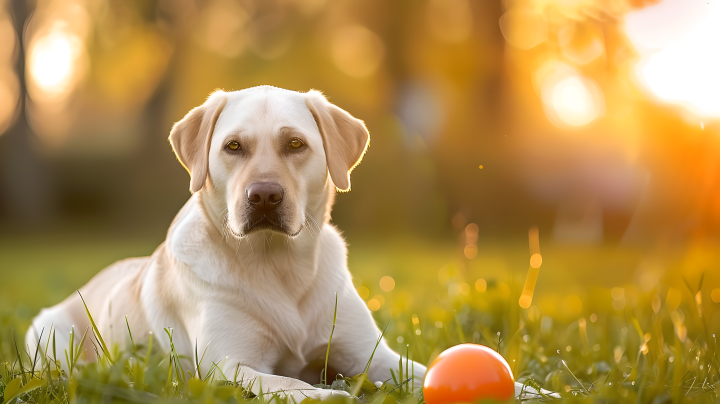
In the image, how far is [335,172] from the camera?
319 cm

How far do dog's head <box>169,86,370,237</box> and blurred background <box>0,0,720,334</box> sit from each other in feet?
6.14

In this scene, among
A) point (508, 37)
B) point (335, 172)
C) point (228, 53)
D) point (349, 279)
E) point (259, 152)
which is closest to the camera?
point (259, 152)

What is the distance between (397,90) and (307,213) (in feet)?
35.5

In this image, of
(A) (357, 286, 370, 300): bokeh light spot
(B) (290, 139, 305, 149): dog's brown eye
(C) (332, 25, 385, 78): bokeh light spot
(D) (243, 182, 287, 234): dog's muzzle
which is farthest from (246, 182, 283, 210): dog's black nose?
(C) (332, 25, 385, 78): bokeh light spot

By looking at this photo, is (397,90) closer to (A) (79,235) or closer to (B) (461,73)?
(B) (461,73)

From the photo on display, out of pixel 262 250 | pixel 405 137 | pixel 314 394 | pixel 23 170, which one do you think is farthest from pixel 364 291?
pixel 23 170

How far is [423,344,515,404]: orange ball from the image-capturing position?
2.34 meters

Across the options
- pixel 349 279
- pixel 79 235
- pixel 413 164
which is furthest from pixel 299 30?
pixel 349 279

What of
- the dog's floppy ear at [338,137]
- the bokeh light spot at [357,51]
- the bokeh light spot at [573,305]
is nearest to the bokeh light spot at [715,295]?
the bokeh light spot at [573,305]

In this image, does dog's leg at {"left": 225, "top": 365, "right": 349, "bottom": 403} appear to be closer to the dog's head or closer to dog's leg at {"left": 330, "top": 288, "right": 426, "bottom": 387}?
dog's leg at {"left": 330, "top": 288, "right": 426, "bottom": 387}

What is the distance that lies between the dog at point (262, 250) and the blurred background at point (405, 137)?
1.78m

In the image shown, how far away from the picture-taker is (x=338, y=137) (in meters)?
3.29

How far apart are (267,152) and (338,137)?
0.47m

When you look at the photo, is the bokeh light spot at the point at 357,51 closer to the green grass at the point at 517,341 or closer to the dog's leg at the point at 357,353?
the green grass at the point at 517,341
